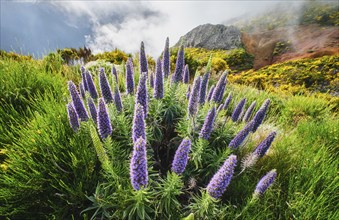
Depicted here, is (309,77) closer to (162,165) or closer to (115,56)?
(115,56)

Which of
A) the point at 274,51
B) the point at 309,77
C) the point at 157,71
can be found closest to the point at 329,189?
the point at 157,71

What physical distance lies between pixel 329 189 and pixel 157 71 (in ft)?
7.80

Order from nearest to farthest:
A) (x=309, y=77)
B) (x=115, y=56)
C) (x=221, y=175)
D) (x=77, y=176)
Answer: (x=221, y=175)
(x=77, y=176)
(x=115, y=56)
(x=309, y=77)

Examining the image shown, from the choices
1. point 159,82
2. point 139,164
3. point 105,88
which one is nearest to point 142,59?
point 159,82

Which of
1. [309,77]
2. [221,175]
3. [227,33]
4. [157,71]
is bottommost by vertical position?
Answer: [309,77]

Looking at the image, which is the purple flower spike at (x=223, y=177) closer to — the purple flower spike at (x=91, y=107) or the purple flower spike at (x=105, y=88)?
the purple flower spike at (x=91, y=107)

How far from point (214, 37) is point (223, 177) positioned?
35140 millimetres

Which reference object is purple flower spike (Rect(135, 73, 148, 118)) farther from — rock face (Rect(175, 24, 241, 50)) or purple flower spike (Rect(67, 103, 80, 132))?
rock face (Rect(175, 24, 241, 50))

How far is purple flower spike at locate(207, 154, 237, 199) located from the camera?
1.75 metres

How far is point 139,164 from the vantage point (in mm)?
1604

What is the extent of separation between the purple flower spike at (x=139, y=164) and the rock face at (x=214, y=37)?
33.4 m

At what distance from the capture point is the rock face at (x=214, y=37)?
3369cm

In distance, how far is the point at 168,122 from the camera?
3.21 m

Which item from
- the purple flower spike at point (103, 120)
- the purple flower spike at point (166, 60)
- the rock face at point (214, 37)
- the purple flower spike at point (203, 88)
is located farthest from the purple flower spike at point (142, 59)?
the rock face at point (214, 37)
